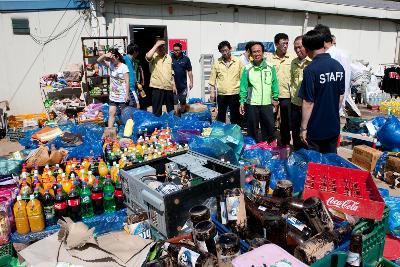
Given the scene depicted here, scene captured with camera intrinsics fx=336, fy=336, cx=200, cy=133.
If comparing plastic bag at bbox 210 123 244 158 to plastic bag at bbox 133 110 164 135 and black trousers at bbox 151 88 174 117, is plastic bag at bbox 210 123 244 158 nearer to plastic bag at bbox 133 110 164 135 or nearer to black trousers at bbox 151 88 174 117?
plastic bag at bbox 133 110 164 135

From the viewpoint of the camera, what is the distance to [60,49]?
9.05 meters

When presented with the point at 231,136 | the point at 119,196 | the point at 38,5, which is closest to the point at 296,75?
the point at 231,136

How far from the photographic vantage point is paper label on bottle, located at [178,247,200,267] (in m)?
1.85

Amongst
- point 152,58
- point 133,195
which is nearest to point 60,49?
point 152,58

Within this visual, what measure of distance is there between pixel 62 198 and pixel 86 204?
25cm

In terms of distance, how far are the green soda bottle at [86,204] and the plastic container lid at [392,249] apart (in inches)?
109

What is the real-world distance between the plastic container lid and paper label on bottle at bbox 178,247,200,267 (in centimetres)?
181

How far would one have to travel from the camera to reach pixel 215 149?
4094mm

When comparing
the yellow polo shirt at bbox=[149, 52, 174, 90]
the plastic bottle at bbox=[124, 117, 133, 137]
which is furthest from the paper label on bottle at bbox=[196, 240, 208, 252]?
the yellow polo shirt at bbox=[149, 52, 174, 90]

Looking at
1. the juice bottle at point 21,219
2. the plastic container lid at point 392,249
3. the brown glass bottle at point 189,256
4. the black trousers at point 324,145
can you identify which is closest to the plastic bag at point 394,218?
the plastic container lid at point 392,249

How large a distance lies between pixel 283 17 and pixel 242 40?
204 cm

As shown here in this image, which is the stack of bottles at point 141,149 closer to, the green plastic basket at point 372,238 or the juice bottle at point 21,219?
the juice bottle at point 21,219

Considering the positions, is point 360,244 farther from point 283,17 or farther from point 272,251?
point 283,17

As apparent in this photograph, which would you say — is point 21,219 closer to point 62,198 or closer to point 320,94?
point 62,198
